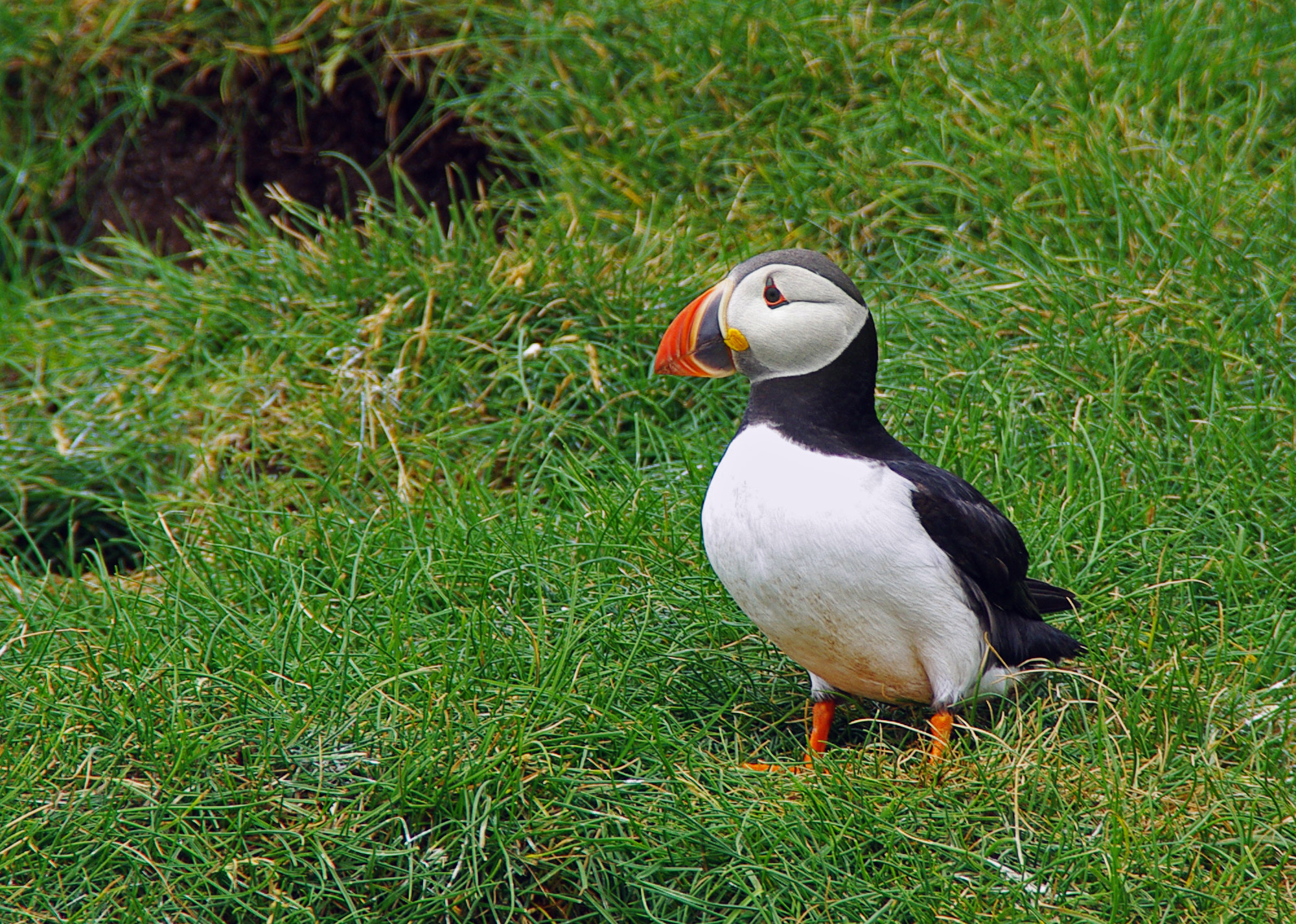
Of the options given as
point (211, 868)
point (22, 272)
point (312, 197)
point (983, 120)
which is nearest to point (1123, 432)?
point (983, 120)

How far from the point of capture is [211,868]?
2.36 metres

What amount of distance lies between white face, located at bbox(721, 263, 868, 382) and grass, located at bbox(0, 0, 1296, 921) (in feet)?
2.57

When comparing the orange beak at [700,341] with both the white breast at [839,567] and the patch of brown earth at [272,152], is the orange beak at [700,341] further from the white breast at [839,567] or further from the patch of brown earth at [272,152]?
the patch of brown earth at [272,152]

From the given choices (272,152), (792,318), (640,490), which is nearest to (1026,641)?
(792,318)

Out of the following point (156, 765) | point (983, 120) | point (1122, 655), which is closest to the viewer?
point (156, 765)

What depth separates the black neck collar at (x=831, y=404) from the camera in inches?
102

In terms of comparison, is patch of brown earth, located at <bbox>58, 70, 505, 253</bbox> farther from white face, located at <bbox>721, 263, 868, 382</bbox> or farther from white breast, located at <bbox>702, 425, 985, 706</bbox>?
white breast, located at <bbox>702, 425, 985, 706</bbox>

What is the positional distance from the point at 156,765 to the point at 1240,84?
435cm

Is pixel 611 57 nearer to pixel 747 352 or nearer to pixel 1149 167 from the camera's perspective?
pixel 1149 167

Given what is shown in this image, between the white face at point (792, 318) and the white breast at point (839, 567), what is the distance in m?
0.15

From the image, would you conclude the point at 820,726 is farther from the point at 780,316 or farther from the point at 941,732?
the point at 780,316

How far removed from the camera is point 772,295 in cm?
258

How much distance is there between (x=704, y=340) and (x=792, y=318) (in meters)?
0.20

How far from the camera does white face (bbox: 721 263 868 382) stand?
2562 millimetres
